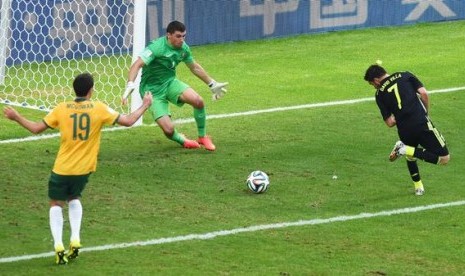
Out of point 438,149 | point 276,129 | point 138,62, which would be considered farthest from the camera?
point 276,129

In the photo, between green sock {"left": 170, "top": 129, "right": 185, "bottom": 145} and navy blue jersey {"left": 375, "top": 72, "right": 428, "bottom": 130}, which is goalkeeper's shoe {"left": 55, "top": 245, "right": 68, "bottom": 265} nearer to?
navy blue jersey {"left": 375, "top": 72, "right": 428, "bottom": 130}

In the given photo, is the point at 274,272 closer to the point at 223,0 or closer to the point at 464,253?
the point at 464,253

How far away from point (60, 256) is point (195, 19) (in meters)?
12.7

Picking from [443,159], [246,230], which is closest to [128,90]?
[246,230]

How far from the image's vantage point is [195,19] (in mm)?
24516

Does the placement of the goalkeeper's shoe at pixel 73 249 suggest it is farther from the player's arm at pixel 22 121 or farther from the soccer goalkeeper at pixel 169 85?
the soccer goalkeeper at pixel 169 85

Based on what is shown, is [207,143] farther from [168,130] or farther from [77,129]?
[77,129]

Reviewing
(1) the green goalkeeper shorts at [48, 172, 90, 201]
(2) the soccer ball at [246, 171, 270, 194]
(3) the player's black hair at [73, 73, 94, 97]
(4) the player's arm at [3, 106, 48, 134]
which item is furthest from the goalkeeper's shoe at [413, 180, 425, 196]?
(4) the player's arm at [3, 106, 48, 134]

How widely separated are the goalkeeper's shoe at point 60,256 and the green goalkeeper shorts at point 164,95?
17.2 ft

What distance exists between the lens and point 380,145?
58.3ft

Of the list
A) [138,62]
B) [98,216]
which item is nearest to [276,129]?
[138,62]

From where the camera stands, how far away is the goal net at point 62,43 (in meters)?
20.9

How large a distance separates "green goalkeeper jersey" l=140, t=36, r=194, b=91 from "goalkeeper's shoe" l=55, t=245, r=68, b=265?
5.13 meters

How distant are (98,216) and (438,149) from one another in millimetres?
4033
